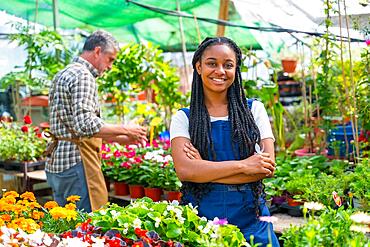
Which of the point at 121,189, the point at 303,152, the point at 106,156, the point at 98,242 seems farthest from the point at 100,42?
the point at 303,152

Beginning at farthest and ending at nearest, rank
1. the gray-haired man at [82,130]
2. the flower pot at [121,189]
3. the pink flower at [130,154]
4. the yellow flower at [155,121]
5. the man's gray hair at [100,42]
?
the yellow flower at [155,121] < the pink flower at [130,154] < the flower pot at [121,189] < the man's gray hair at [100,42] < the gray-haired man at [82,130]

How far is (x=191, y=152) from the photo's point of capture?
2355 millimetres

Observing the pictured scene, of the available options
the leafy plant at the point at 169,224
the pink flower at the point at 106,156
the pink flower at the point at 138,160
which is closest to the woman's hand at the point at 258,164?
the leafy plant at the point at 169,224

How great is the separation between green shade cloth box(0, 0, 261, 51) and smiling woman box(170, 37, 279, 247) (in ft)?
12.9

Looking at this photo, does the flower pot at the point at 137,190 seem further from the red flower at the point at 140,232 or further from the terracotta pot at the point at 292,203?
the red flower at the point at 140,232

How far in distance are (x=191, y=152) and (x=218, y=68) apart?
0.39 metres

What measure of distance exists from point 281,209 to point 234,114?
5.74ft

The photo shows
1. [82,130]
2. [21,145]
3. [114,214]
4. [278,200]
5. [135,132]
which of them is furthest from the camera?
[21,145]

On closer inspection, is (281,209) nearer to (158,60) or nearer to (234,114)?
(234,114)

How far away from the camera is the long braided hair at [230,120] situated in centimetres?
236

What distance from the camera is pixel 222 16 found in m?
6.09

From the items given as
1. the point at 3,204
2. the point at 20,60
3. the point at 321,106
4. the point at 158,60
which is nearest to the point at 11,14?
the point at 20,60

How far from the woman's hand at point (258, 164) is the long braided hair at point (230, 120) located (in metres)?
0.09

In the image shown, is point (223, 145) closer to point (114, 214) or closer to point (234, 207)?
point (234, 207)
